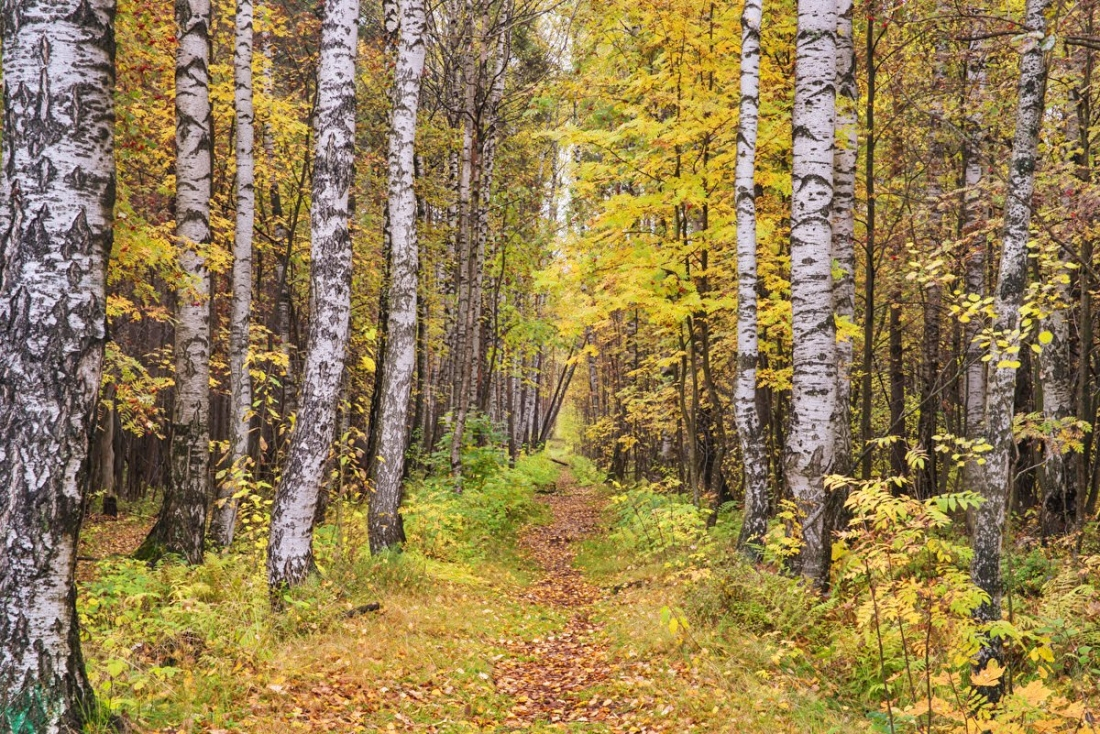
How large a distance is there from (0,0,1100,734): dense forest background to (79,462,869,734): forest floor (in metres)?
0.13

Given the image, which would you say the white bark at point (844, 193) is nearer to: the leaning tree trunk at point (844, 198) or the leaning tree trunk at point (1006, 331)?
the leaning tree trunk at point (844, 198)

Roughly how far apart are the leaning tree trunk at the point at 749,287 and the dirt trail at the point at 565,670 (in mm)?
2562

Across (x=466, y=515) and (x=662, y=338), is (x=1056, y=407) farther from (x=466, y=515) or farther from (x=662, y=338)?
(x=466, y=515)

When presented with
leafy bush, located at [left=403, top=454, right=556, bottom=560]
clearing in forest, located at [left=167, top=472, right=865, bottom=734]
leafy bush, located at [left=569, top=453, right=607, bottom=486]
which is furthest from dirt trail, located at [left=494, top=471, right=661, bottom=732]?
leafy bush, located at [left=569, top=453, right=607, bottom=486]

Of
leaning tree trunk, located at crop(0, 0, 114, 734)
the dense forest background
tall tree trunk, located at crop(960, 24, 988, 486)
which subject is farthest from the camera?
tall tree trunk, located at crop(960, 24, 988, 486)

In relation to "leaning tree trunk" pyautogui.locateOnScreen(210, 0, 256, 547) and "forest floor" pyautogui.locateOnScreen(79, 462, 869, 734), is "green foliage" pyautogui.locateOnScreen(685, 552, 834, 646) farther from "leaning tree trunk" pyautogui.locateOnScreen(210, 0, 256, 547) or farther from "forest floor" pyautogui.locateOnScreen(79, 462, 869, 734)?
"leaning tree trunk" pyautogui.locateOnScreen(210, 0, 256, 547)

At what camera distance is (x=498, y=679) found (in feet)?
21.8

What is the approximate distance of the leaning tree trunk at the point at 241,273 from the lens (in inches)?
394

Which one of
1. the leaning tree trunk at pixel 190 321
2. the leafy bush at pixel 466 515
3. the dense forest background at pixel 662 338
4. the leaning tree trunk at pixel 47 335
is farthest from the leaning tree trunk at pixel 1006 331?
the leaning tree trunk at pixel 190 321

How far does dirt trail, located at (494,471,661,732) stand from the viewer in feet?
19.0

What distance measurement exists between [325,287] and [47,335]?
3662 millimetres

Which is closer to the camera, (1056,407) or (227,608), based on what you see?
(227,608)

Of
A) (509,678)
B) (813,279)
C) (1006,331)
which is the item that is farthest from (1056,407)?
(509,678)

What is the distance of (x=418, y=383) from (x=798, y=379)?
12901 millimetres
